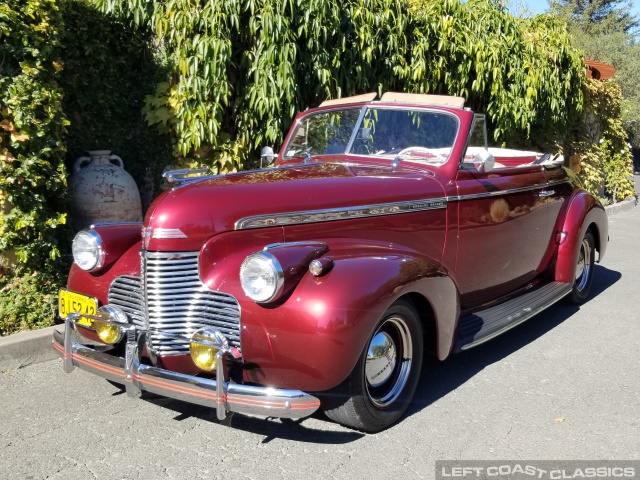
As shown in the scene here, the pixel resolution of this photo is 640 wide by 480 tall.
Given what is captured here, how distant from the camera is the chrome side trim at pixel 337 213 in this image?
3.28m

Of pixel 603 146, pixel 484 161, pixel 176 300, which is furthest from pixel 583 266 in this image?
pixel 603 146

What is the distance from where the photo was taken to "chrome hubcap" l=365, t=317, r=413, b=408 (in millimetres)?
3293

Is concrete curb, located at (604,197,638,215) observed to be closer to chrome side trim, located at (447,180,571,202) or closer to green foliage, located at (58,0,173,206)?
chrome side trim, located at (447,180,571,202)

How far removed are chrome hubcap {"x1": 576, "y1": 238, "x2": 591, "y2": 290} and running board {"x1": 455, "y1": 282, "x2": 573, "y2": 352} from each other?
707mm

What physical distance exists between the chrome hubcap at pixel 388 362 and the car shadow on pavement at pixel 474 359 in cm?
25

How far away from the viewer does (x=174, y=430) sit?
11.1ft

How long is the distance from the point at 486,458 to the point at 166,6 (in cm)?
499

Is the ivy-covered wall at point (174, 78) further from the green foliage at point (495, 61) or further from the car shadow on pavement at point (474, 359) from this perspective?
the car shadow on pavement at point (474, 359)

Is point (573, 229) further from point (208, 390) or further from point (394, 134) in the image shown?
point (208, 390)

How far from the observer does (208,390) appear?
2.85m

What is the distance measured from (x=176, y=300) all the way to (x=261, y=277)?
490 mm

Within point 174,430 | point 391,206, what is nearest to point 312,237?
point 391,206

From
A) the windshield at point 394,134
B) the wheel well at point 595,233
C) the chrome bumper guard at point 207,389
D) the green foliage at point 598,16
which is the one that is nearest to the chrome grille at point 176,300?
the chrome bumper guard at point 207,389

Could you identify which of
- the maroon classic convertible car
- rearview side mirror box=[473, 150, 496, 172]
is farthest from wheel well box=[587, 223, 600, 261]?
rearview side mirror box=[473, 150, 496, 172]
